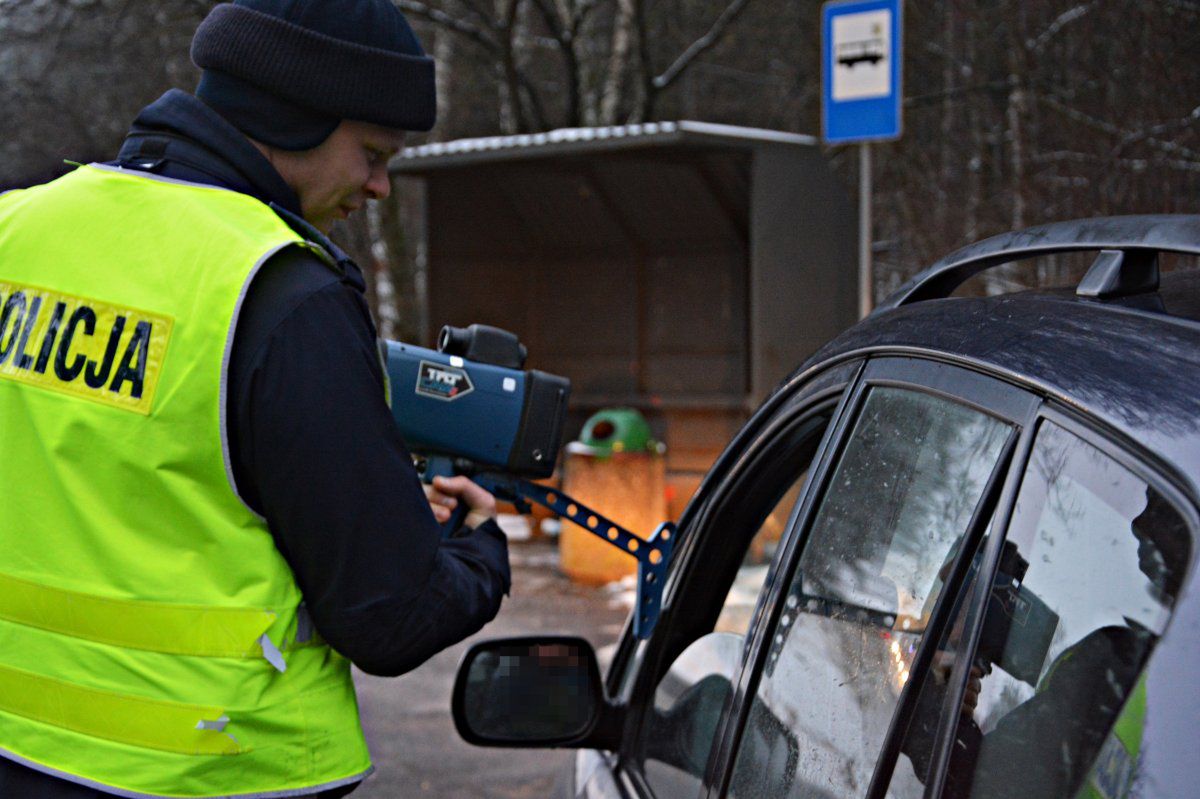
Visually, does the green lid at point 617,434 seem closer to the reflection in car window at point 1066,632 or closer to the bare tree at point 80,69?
the bare tree at point 80,69

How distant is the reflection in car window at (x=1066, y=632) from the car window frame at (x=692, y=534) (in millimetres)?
694

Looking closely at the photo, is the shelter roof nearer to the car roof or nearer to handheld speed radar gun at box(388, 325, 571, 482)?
handheld speed radar gun at box(388, 325, 571, 482)

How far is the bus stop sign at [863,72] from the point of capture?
629 centimetres

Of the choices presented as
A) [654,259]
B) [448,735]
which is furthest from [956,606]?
[654,259]

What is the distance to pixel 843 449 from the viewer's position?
5.82 feet

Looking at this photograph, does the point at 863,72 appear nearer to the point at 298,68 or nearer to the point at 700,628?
the point at 700,628

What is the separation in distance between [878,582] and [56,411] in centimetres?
102

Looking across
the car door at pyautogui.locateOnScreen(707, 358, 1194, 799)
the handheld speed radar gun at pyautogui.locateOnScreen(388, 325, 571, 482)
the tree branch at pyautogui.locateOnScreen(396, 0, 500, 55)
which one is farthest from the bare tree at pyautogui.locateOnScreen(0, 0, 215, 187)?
the car door at pyautogui.locateOnScreen(707, 358, 1194, 799)

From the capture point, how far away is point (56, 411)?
5.93 feet

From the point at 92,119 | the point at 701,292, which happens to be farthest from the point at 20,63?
the point at 701,292

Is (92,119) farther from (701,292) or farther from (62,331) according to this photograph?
(62,331)

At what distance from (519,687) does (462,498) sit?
300 mm

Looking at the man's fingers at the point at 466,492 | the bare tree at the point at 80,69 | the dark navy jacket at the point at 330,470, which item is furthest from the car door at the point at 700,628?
the bare tree at the point at 80,69

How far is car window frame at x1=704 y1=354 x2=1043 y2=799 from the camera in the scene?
52.3 inches
